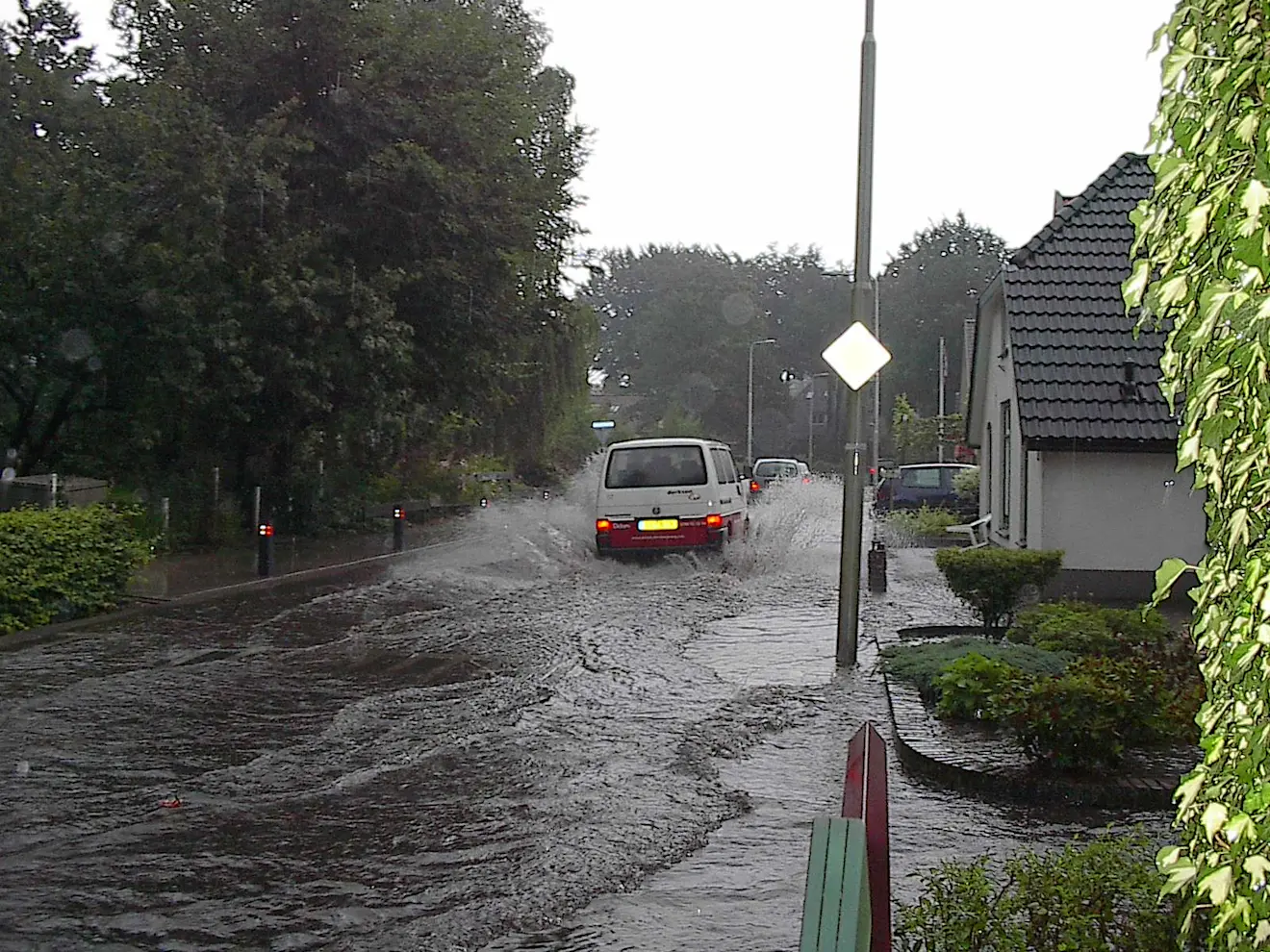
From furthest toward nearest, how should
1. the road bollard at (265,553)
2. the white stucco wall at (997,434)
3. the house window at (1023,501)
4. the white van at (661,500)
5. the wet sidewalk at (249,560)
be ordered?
the white van at (661,500), the road bollard at (265,553), the white stucco wall at (997,434), the house window at (1023,501), the wet sidewalk at (249,560)

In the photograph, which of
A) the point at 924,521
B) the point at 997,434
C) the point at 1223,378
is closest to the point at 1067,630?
the point at 1223,378

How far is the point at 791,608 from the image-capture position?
58.1ft

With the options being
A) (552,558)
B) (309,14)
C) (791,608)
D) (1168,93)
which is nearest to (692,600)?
(791,608)

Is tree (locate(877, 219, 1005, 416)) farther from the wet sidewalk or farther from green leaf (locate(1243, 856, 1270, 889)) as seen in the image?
green leaf (locate(1243, 856, 1270, 889))

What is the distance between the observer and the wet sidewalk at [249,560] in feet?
62.1

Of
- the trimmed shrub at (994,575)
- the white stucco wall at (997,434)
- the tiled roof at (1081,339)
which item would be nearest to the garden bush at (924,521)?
the white stucco wall at (997,434)

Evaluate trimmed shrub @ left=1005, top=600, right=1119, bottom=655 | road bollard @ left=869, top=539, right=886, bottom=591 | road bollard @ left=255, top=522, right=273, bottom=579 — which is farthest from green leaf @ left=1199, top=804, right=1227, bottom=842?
road bollard @ left=255, top=522, right=273, bottom=579

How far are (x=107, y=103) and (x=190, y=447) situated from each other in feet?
20.1

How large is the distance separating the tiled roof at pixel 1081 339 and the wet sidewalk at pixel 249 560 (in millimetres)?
11006

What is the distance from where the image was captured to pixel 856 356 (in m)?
12.6

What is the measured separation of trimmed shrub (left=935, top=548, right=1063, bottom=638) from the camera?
550 inches

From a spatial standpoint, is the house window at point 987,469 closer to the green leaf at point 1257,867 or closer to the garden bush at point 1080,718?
the garden bush at point 1080,718

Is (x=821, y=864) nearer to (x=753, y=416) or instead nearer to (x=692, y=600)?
(x=692, y=600)

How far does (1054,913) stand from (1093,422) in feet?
44.1
